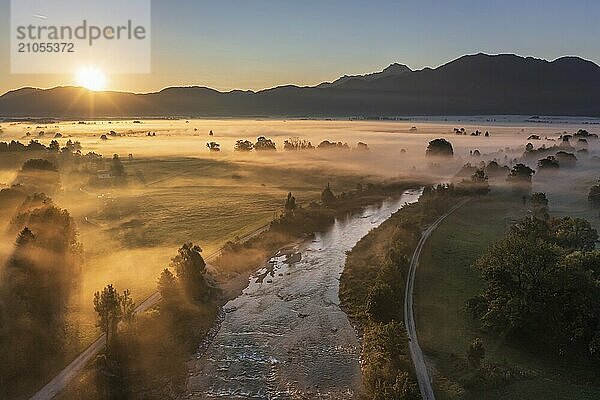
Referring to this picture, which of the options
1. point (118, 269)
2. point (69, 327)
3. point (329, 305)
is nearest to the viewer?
point (69, 327)

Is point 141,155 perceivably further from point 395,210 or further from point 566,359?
point 566,359

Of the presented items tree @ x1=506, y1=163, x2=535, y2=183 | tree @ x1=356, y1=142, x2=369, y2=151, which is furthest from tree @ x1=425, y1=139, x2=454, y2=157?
tree @ x1=506, y1=163, x2=535, y2=183

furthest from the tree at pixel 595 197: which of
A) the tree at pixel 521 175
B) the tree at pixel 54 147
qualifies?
the tree at pixel 54 147

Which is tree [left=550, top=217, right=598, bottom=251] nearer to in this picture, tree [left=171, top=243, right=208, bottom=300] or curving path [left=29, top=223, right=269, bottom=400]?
tree [left=171, top=243, right=208, bottom=300]

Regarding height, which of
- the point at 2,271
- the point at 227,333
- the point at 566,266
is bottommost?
the point at 227,333

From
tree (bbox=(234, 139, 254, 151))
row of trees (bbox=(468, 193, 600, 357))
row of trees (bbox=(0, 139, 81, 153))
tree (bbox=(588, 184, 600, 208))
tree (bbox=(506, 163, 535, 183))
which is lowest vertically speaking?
row of trees (bbox=(468, 193, 600, 357))

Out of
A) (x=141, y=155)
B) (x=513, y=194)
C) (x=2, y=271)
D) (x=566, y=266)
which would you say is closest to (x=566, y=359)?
(x=566, y=266)
